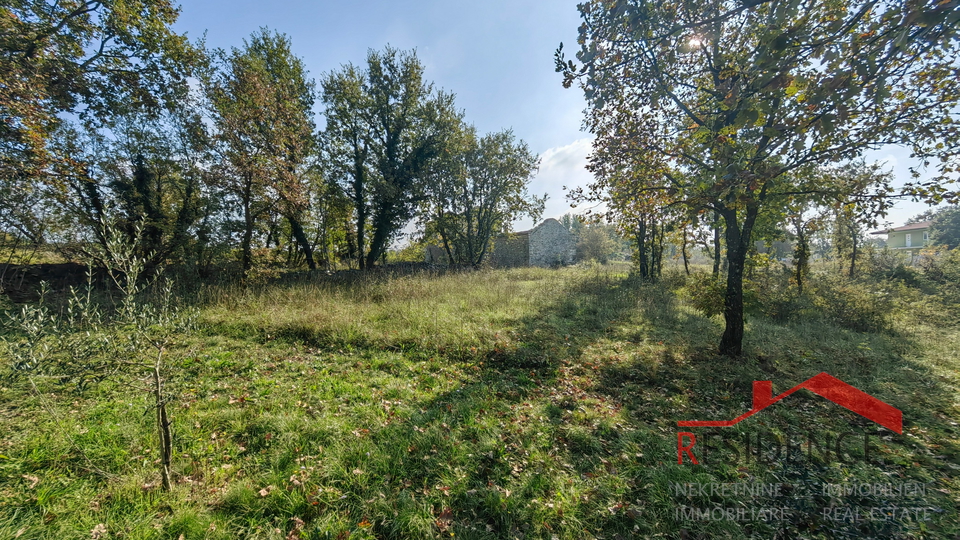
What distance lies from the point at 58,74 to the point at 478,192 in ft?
58.3

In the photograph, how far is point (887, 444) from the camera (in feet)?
11.9

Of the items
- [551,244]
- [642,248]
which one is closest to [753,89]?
[642,248]

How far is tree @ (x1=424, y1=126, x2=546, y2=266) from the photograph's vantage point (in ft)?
66.4

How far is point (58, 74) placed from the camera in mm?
8094

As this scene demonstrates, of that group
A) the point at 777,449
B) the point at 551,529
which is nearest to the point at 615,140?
the point at 777,449

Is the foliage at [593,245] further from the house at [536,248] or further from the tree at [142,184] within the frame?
the tree at [142,184]

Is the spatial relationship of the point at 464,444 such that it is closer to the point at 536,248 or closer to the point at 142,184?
the point at 142,184

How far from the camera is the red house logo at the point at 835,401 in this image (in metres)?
4.13

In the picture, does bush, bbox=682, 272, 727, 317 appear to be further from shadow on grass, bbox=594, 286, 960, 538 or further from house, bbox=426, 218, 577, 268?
house, bbox=426, 218, 577, 268

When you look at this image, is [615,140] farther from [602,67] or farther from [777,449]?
[777,449]

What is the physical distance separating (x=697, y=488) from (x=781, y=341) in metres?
7.05

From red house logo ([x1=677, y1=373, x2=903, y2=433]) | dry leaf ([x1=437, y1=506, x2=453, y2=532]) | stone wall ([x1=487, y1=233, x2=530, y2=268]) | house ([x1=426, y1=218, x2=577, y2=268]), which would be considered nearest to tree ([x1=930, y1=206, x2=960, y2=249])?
house ([x1=426, y1=218, x2=577, y2=268])

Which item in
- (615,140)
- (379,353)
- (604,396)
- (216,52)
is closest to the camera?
(604,396)

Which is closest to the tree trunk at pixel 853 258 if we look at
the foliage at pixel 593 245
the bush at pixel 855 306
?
the bush at pixel 855 306
